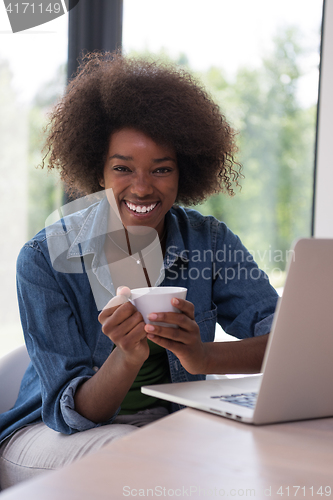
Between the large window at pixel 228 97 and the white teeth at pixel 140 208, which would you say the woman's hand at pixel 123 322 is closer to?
the white teeth at pixel 140 208

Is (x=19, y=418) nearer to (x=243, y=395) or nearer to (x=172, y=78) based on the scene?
(x=243, y=395)

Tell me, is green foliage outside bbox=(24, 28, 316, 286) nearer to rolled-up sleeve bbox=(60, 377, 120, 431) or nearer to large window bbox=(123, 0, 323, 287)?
large window bbox=(123, 0, 323, 287)

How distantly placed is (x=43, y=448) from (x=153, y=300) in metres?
0.49

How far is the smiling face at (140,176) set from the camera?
1.33 m

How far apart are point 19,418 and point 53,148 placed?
32.5 inches

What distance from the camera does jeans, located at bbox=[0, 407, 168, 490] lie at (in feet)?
3.34

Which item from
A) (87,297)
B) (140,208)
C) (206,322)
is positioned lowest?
(206,322)

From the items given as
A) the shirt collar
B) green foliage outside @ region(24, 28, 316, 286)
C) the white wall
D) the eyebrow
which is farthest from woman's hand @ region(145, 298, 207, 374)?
the white wall

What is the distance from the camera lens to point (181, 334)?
92 cm

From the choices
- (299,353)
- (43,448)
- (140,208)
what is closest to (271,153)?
(140,208)

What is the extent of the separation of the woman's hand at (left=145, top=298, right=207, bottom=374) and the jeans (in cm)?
22

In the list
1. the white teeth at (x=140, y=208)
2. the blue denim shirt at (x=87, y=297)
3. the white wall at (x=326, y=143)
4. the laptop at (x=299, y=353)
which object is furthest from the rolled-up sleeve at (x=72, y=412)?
the white wall at (x=326, y=143)

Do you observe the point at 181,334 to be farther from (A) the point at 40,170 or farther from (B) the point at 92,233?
(A) the point at 40,170

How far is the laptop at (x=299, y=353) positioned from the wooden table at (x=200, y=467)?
0.04 meters
